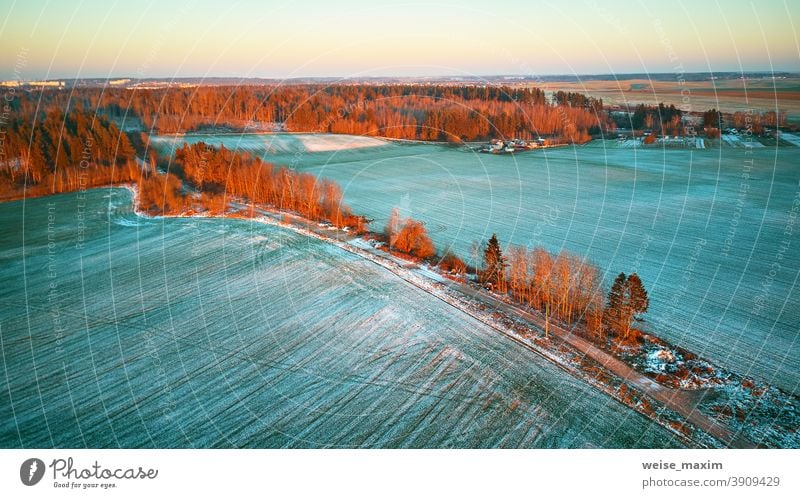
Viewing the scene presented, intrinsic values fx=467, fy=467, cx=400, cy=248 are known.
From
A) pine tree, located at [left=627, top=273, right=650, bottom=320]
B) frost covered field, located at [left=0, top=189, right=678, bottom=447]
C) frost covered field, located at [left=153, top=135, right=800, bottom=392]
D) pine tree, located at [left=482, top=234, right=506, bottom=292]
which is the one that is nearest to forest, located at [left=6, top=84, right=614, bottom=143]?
frost covered field, located at [left=153, top=135, right=800, bottom=392]

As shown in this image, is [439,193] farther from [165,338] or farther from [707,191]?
[165,338]

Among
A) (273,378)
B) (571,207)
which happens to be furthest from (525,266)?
(571,207)

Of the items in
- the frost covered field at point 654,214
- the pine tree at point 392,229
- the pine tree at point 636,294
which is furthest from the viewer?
the pine tree at point 392,229

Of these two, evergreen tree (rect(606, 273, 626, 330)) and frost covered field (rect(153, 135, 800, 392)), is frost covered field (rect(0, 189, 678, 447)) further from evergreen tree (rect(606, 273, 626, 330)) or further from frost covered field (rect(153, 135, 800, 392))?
frost covered field (rect(153, 135, 800, 392))

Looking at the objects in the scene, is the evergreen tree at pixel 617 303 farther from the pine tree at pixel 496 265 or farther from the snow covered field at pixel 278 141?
the snow covered field at pixel 278 141

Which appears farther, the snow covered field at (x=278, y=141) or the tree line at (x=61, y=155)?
the snow covered field at (x=278, y=141)

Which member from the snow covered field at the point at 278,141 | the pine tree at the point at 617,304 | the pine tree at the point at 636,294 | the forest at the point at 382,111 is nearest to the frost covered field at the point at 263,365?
the pine tree at the point at 617,304

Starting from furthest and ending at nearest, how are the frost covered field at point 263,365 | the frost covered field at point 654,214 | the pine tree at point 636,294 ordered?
the frost covered field at point 654,214 < the pine tree at point 636,294 < the frost covered field at point 263,365
